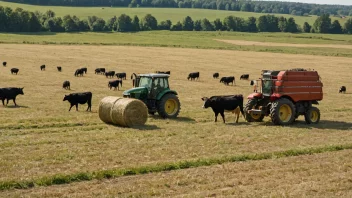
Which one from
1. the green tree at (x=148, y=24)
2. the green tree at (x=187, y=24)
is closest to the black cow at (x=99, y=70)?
the green tree at (x=148, y=24)

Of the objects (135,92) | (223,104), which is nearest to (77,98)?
(135,92)

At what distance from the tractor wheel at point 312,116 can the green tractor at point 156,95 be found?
5.81 metres

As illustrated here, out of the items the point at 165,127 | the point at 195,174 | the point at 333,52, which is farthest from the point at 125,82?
Result: the point at 333,52

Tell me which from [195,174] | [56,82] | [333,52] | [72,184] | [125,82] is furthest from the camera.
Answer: [333,52]

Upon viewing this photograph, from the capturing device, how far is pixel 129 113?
20.2 m

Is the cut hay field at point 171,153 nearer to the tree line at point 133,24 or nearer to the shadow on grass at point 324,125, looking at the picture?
the shadow on grass at point 324,125

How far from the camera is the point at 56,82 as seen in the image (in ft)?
128

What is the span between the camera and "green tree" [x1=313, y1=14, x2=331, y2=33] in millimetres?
135500

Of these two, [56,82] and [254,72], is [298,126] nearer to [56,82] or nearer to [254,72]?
[56,82]

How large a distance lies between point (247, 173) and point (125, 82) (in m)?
28.9

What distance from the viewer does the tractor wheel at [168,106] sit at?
2305cm

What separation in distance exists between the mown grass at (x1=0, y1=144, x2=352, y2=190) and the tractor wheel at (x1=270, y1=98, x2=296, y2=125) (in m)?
4.56

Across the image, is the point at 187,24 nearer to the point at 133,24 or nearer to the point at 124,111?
the point at 133,24

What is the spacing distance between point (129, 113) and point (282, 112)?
21.8 feet
